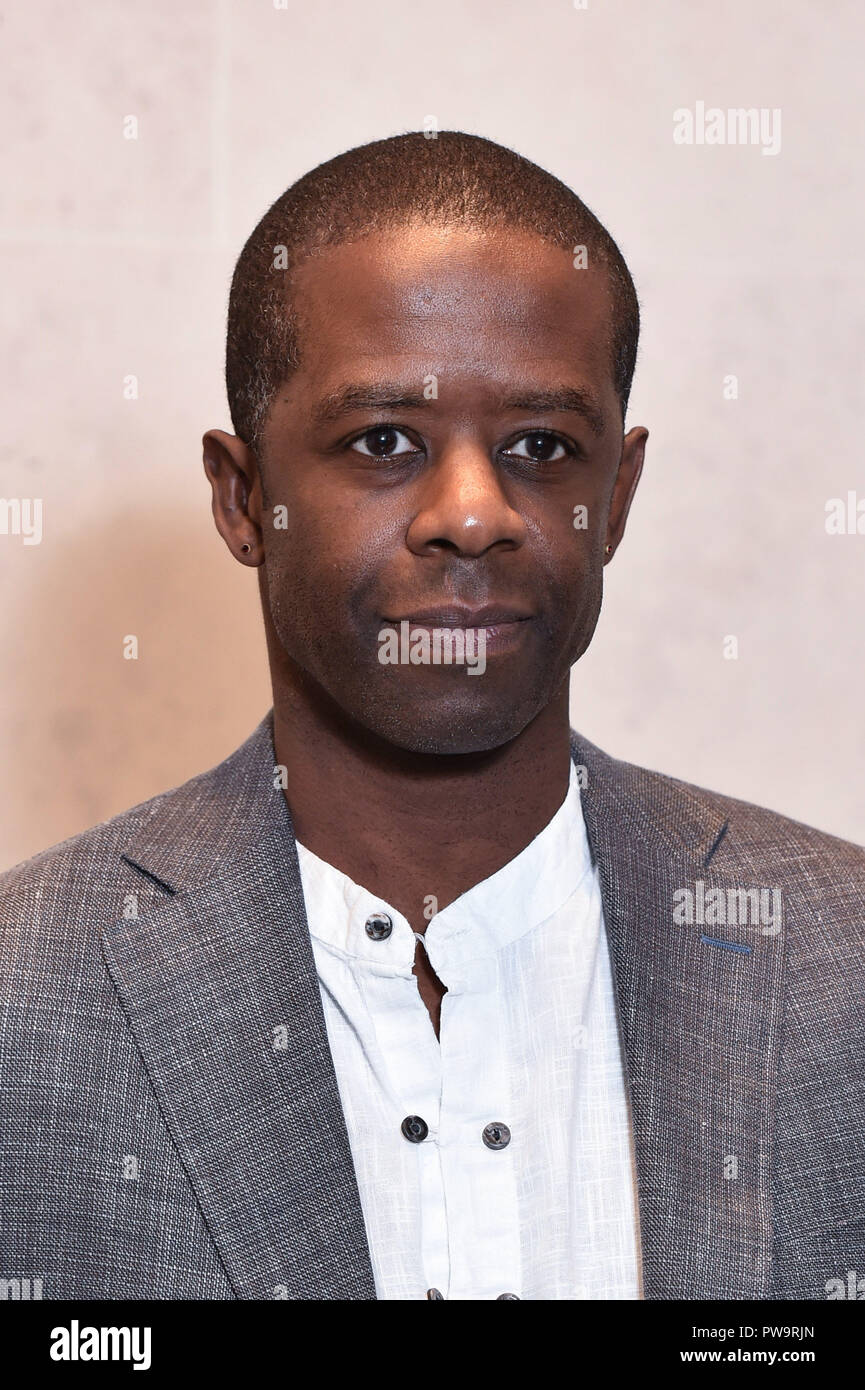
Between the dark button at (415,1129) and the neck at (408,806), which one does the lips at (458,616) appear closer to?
the neck at (408,806)

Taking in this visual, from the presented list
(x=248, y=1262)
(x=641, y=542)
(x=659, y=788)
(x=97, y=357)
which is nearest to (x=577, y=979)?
(x=659, y=788)

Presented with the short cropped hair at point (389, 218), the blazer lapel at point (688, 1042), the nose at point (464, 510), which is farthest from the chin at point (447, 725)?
the short cropped hair at point (389, 218)

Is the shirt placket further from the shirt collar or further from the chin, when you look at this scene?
the chin

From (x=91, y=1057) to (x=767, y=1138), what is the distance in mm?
711

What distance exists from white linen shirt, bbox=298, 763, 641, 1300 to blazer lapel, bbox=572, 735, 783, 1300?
0.15ft

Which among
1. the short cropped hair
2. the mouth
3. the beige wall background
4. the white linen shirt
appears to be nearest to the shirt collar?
the white linen shirt

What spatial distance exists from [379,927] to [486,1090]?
207 millimetres

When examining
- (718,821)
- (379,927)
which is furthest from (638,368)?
(379,927)

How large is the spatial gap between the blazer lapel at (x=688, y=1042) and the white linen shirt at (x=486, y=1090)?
1.7 inches

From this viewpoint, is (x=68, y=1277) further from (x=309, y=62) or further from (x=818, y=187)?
(x=818, y=187)

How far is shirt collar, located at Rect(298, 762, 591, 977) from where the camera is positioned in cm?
189

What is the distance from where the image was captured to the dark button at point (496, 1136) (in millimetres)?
1827

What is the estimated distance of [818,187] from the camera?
3.01m

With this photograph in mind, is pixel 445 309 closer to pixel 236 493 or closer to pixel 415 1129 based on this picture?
pixel 236 493
